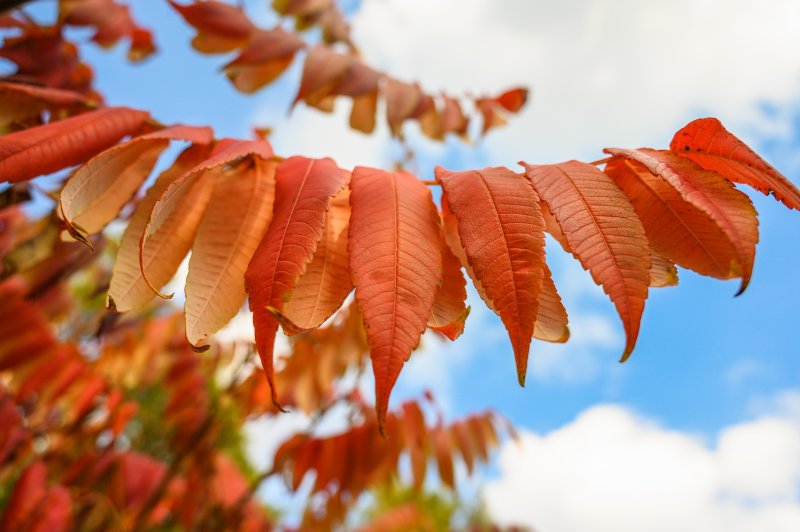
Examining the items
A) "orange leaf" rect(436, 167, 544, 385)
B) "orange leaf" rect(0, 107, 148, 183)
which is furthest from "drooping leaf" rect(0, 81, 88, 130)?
"orange leaf" rect(436, 167, 544, 385)

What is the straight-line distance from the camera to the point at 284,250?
592 millimetres

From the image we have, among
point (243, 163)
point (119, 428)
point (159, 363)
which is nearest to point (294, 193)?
point (243, 163)

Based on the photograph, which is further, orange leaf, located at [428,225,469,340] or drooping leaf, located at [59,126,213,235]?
drooping leaf, located at [59,126,213,235]

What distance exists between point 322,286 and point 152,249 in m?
0.27

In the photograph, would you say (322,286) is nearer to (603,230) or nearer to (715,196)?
(603,230)

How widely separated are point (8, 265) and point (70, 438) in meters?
1.40

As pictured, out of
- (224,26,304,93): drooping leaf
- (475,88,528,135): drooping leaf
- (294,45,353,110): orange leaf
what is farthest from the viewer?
(475,88,528,135): drooping leaf

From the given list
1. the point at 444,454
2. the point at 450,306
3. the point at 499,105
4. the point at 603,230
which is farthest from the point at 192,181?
the point at 444,454

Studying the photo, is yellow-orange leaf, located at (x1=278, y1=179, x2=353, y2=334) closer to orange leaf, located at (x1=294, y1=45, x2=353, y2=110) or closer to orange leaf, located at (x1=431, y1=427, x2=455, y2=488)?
orange leaf, located at (x1=294, y1=45, x2=353, y2=110)

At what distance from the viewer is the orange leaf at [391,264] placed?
0.52m

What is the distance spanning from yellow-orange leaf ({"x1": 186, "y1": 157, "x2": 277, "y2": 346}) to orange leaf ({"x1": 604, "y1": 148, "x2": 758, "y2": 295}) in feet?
1.46

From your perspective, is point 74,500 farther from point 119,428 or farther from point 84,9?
point 84,9

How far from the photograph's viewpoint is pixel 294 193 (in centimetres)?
69

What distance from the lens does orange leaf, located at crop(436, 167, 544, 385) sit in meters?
0.55
